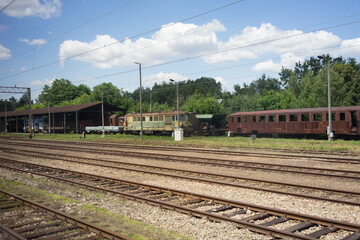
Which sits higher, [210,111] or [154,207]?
[210,111]

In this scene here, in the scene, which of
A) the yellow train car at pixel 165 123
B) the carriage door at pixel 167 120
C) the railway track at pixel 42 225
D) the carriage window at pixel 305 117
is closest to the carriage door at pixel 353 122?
the carriage window at pixel 305 117

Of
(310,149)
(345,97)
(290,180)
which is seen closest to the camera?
(290,180)

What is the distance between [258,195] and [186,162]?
7.31 m

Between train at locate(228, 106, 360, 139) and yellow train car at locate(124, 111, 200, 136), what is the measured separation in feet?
15.8

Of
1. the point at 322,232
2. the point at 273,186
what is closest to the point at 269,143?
the point at 273,186

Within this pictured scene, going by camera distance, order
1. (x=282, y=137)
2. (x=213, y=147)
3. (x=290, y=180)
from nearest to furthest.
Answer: (x=290, y=180) < (x=213, y=147) < (x=282, y=137)

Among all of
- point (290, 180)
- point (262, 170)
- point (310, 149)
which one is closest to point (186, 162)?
point (262, 170)

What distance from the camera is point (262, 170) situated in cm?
1309

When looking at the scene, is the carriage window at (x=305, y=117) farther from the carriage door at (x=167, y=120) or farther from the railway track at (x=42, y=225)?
the railway track at (x=42, y=225)

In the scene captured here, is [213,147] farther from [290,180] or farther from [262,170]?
[290,180]

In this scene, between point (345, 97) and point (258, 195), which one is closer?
point (258, 195)

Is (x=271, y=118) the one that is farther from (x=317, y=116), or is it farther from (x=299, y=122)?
(x=317, y=116)

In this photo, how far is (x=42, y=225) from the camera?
6766 mm

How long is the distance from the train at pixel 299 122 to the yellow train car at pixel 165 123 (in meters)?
Result: 4.81
